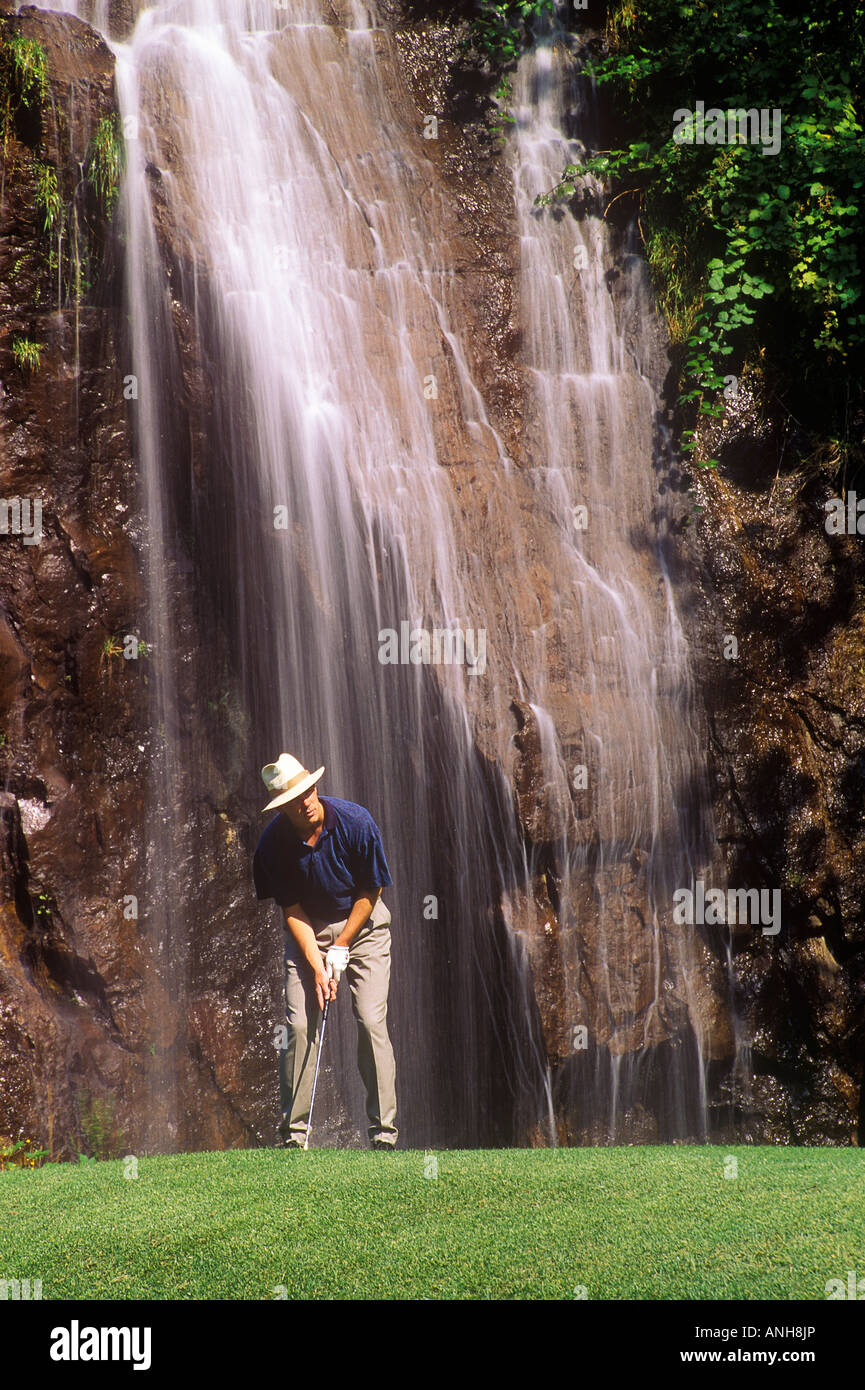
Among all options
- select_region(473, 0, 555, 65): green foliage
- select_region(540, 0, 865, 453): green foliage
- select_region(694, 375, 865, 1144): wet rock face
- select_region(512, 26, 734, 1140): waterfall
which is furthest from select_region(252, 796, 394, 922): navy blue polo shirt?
select_region(473, 0, 555, 65): green foliage

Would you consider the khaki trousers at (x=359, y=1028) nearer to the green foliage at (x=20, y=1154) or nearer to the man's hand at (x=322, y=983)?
the man's hand at (x=322, y=983)

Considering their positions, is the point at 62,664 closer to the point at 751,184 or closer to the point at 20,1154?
the point at 20,1154

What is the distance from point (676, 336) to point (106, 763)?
555cm

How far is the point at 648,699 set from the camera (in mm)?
8086

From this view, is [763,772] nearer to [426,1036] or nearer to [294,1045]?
[426,1036]

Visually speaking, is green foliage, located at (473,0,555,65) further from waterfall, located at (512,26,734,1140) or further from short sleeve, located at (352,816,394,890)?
short sleeve, located at (352,816,394,890)

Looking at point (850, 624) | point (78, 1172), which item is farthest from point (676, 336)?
point (78, 1172)

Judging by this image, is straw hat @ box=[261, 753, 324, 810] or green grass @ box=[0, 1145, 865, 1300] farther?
straw hat @ box=[261, 753, 324, 810]

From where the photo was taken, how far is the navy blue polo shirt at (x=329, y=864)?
5723 mm

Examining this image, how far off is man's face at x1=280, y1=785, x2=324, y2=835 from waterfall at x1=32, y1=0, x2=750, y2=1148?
1.99 m

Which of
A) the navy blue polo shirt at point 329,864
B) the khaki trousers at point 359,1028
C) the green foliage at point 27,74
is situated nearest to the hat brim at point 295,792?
the navy blue polo shirt at point 329,864

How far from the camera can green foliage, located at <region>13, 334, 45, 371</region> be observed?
762 cm

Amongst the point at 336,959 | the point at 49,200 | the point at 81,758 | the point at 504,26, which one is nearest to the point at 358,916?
the point at 336,959

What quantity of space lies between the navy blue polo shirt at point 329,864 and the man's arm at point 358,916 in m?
0.04
